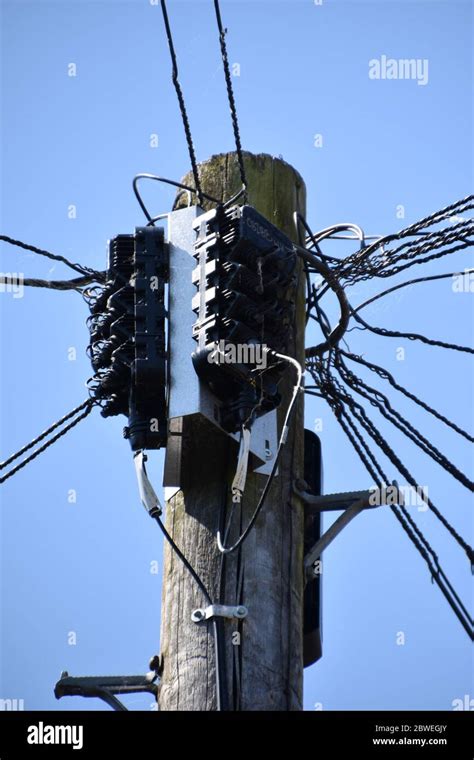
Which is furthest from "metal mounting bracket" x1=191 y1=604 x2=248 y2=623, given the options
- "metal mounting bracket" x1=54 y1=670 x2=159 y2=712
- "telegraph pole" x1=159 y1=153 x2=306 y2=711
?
"metal mounting bracket" x1=54 y1=670 x2=159 y2=712

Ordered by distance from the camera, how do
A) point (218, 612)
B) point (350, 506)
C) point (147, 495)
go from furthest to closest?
point (350, 506)
point (147, 495)
point (218, 612)

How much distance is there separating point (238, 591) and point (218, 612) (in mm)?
141

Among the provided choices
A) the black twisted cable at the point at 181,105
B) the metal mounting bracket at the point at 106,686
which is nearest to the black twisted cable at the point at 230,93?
the black twisted cable at the point at 181,105

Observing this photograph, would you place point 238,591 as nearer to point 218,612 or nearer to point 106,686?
point 218,612

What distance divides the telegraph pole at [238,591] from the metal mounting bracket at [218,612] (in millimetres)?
26

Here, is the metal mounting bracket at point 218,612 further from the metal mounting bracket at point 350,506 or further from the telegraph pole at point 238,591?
the metal mounting bracket at point 350,506

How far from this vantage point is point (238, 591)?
6.79 meters

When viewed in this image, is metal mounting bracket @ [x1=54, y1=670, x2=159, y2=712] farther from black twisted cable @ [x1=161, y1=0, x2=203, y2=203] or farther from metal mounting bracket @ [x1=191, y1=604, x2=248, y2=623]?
black twisted cable @ [x1=161, y1=0, x2=203, y2=203]

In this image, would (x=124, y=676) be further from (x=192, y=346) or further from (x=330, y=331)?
(x=330, y=331)

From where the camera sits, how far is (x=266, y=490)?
677cm

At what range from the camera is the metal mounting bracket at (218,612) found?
6699 millimetres

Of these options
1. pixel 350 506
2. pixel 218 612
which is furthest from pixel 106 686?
pixel 350 506
